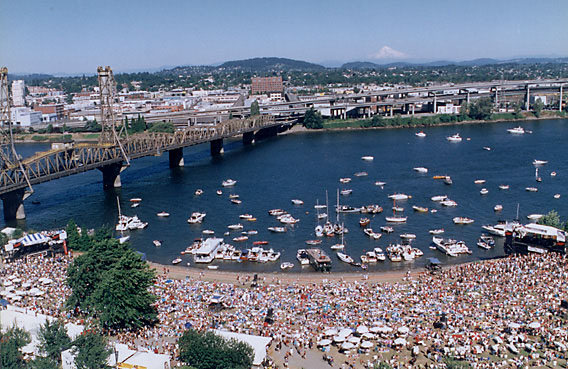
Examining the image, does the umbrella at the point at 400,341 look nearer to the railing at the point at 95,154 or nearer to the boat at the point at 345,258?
the boat at the point at 345,258

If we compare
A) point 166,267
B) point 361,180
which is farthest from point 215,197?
point 166,267

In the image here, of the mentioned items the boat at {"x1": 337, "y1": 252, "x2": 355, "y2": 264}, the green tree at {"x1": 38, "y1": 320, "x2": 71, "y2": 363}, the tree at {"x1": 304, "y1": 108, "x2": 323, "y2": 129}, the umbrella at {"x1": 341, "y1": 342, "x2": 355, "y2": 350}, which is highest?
the tree at {"x1": 304, "y1": 108, "x2": 323, "y2": 129}

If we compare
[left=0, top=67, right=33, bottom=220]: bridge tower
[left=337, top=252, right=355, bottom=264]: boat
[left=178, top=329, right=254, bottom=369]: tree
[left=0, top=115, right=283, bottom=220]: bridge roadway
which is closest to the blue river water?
[left=337, top=252, right=355, bottom=264]: boat

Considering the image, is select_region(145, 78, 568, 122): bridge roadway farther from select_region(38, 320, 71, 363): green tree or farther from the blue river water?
select_region(38, 320, 71, 363): green tree

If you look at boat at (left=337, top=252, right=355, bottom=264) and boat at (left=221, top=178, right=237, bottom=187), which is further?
boat at (left=221, top=178, right=237, bottom=187)

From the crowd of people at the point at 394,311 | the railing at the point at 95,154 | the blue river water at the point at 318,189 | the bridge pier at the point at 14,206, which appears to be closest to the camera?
the crowd of people at the point at 394,311

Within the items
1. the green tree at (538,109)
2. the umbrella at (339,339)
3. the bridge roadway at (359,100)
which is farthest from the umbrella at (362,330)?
the green tree at (538,109)

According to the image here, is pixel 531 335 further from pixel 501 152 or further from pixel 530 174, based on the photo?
pixel 501 152

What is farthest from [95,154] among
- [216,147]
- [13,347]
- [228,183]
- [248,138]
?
[13,347]
